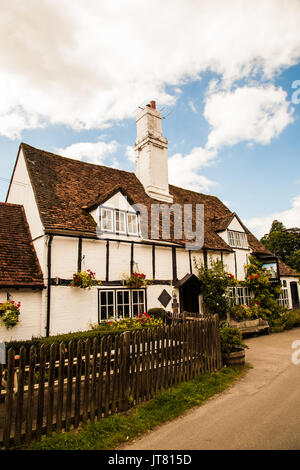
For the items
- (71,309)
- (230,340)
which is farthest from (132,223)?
(230,340)

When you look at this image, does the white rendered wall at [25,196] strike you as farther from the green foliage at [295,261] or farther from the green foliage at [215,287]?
the green foliage at [295,261]

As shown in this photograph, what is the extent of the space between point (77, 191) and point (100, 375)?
9052 mm

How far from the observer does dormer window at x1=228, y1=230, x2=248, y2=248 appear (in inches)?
624

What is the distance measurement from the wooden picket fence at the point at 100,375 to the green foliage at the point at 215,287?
5.78m

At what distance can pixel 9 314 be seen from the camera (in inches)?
322

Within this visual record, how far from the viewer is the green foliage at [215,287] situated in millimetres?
13109

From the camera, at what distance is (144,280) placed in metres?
11.2

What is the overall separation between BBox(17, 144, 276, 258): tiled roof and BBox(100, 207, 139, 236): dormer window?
478 millimetres

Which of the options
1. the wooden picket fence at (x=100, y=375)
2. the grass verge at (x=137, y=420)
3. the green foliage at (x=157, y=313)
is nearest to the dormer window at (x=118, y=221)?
the green foliage at (x=157, y=313)

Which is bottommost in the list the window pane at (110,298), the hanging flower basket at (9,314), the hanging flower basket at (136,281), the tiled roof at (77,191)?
the hanging flower basket at (9,314)

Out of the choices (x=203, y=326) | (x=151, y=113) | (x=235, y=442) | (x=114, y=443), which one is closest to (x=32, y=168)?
(x=151, y=113)

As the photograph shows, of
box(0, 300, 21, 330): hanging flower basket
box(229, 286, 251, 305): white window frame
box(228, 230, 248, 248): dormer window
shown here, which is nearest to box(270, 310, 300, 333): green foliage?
box(229, 286, 251, 305): white window frame

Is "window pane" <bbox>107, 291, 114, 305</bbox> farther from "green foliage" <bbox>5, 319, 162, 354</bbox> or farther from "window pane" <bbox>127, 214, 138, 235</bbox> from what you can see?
"window pane" <bbox>127, 214, 138, 235</bbox>
